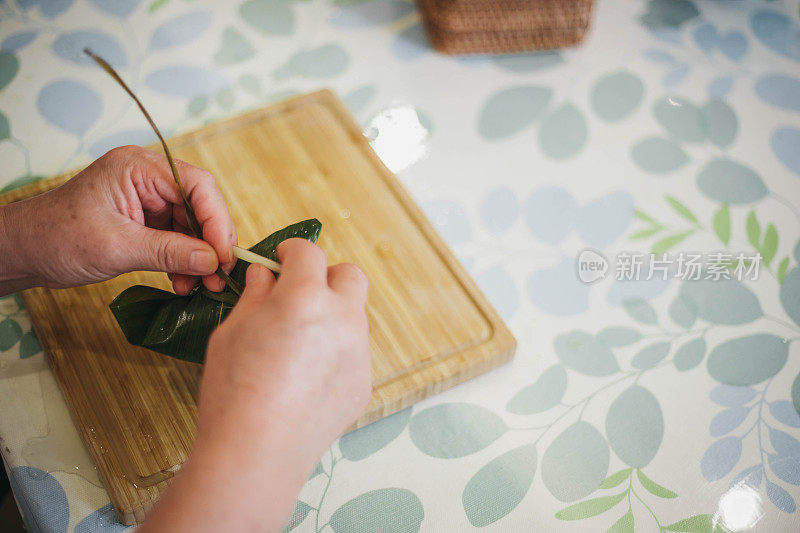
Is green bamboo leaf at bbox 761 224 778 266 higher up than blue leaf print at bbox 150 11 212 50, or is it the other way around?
blue leaf print at bbox 150 11 212 50

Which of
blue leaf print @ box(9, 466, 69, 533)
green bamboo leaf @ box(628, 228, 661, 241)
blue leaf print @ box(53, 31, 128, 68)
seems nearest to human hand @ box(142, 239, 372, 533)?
blue leaf print @ box(9, 466, 69, 533)

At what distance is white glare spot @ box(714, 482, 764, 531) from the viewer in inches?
25.3

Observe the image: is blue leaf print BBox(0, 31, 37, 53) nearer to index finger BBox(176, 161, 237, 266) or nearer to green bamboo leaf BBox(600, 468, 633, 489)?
index finger BBox(176, 161, 237, 266)

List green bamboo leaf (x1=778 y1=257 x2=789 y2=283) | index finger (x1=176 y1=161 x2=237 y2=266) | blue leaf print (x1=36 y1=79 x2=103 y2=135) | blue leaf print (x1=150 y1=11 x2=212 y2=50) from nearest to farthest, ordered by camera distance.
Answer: index finger (x1=176 y1=161 x2=237 y2=266), green bamboo leaf (x1=778 y1=257 x2=789 y2=283), blue leaf print (x1=36 y1=79 x2=103 y2=135), blue leaf print (x1=150 y1=11 x2=212 y2=50)

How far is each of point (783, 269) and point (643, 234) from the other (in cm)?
19

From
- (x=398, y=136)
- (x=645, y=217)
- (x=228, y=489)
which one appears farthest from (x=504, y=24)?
(x=228, y=489)

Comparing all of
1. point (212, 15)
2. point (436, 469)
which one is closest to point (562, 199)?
point (436, 469)

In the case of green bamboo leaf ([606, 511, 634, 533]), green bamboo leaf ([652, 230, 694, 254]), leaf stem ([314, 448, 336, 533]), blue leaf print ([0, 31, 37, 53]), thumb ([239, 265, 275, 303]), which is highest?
blue leaf print ([0, 31, 37, 53])

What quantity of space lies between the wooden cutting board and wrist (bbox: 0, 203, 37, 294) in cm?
7

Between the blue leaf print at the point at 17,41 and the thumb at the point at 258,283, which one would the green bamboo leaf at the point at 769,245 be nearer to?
the thumb at the point at 258,283

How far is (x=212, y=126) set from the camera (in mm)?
862

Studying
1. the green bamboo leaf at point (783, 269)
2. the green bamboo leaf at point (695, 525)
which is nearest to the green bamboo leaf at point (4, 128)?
the green bamboo leaf at point (695, 525)

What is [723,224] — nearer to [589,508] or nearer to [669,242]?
[669,242]

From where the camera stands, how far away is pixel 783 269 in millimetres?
837
